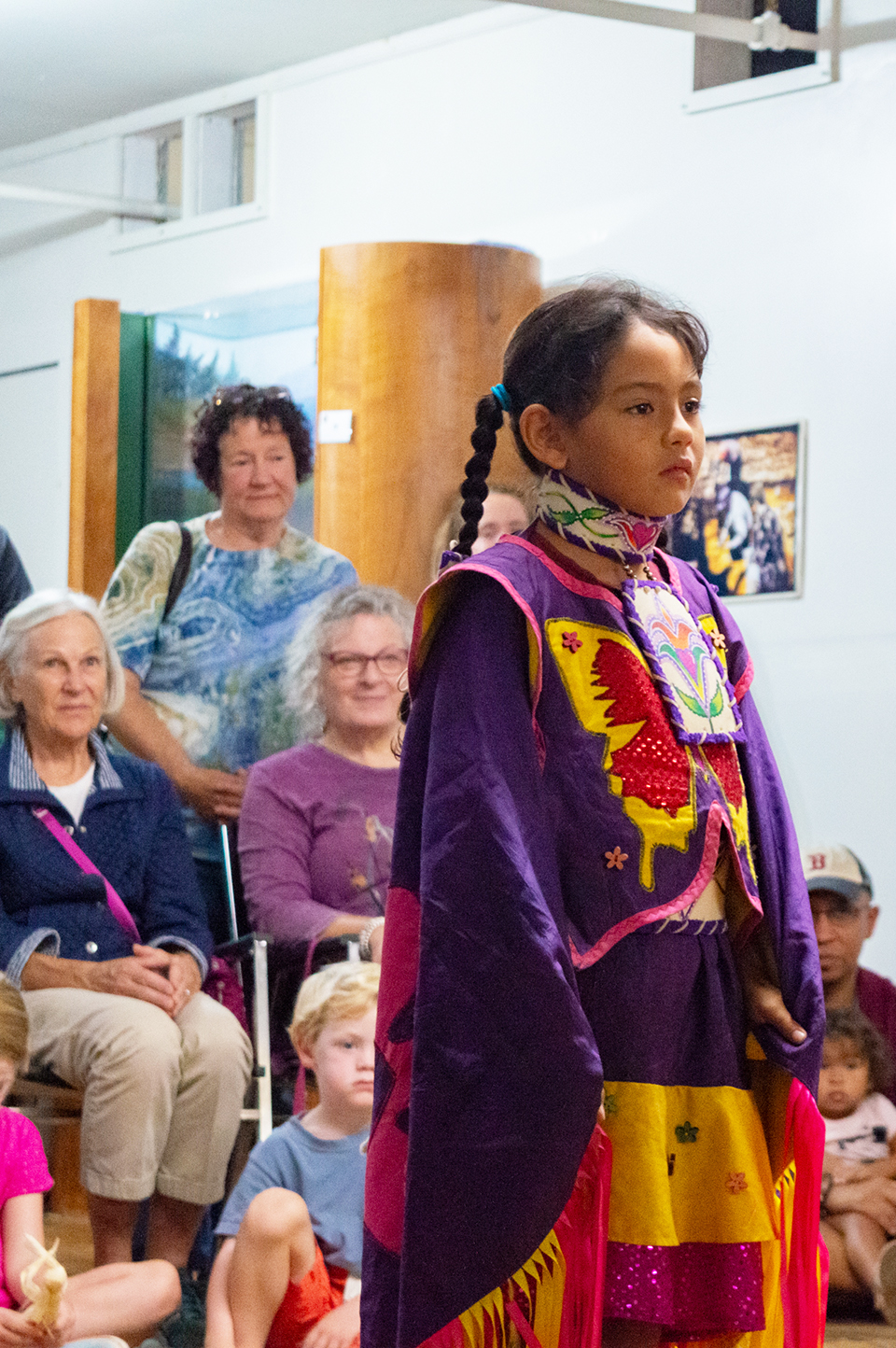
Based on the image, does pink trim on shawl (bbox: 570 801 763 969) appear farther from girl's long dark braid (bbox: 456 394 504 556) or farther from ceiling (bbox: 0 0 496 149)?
ceiling (bbox: 0 0 496 149)

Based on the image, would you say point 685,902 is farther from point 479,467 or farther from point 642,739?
point 479,467

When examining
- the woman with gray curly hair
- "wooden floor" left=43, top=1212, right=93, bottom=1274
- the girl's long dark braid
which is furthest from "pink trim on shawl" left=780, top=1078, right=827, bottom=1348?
the woman with gray curly hair

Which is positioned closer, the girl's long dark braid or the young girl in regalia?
the young girl in regalia

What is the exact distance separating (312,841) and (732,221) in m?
1.36

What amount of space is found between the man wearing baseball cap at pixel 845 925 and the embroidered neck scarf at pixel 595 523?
1.87 m

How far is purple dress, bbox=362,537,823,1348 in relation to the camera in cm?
132

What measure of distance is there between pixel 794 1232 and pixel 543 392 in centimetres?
75

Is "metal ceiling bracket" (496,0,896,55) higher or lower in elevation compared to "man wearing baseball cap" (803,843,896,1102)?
higher

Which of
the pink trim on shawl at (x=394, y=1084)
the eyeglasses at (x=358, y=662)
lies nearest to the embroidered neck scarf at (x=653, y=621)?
the pink trim on shawl at (x=394, y=1084)

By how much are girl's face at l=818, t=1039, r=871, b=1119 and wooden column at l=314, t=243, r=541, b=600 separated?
115 centimetres

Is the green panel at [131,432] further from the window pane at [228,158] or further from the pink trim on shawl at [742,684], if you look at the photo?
the pink trim on shawl at [742,684]

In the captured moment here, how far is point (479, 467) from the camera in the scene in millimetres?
1568

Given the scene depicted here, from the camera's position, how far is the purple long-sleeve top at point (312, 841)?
2.88m

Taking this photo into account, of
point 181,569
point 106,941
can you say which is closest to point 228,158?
point 181,569
